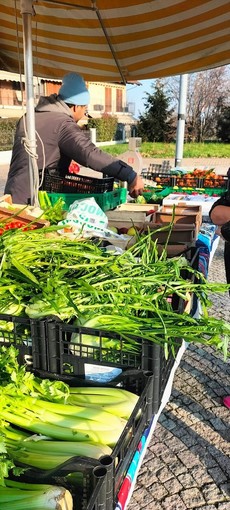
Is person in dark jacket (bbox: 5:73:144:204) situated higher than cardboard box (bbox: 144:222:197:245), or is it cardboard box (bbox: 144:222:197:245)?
person in dark jacket (bbox: 5:73:144:204)

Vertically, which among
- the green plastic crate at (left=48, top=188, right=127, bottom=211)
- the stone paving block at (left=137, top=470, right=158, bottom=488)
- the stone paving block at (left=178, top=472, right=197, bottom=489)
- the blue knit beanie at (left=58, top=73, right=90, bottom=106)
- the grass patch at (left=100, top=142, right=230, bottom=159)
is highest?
the blue knit beanie at (left=58, top=73, right=90, bottom=106)

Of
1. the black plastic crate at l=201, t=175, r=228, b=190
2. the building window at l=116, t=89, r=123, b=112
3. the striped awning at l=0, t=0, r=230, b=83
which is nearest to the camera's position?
the striped awning at l=0, t=0, r=230, b=83

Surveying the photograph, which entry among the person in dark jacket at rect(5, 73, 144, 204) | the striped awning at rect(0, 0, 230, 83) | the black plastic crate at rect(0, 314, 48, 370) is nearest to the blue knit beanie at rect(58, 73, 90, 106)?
the person in dark jacket at rect(5, 73, 144, 204)

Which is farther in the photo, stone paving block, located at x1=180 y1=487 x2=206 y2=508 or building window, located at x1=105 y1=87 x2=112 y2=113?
building window, located at x1=105 y1=87 x2=112 y2=113

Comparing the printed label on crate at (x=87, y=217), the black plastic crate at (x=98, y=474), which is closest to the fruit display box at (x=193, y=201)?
the printed label on crate at (x=87, y=217)

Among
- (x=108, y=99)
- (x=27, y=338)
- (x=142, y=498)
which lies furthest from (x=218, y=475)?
(x=108, y=99)

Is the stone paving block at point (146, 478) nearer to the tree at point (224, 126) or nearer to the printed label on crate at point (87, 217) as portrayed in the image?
the printed label on crate at point (87, 217)

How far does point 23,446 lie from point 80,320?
506 millimetres

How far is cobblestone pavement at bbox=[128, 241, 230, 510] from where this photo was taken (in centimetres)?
238

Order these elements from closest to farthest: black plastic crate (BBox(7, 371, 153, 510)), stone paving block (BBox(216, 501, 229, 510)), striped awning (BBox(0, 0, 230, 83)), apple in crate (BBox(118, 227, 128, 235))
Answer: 1. black plastic crate (BBox(7, 371, 153, 510))
2. stone paving block (BBox(216, 501, 229, 510))
3. apple in crate (BBox(118, 227, 128, 235))
4. striped awning (BBox(0, 0, 230, 83))

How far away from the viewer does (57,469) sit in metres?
1.12

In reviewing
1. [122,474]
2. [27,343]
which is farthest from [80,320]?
[122,474]

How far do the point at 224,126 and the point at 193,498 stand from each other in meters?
31.9

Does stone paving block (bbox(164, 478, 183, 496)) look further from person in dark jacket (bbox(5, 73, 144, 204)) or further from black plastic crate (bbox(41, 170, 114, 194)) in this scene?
black plastic crate (bbox(41, 170, 114, 194))
